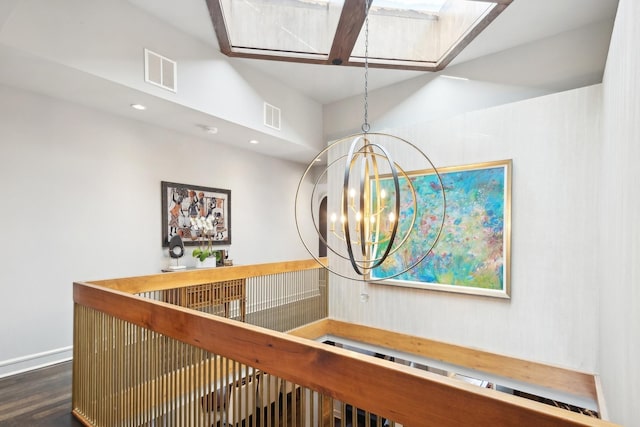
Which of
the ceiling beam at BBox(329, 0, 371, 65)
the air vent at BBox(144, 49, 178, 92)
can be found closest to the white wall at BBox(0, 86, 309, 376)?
the air vent at BBox(144, 49, 178, 92)

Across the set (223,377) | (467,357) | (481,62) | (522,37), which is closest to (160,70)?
(223,377)

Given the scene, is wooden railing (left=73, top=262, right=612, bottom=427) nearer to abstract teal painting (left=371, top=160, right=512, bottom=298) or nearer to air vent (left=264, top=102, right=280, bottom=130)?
abstract teal painting (left=371, top=160, right=512, bottom=298)

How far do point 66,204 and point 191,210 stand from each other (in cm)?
154

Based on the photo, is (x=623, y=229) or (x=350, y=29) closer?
(x=623, y=229)

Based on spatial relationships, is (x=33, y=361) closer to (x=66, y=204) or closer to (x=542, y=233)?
(x=66, y=204)

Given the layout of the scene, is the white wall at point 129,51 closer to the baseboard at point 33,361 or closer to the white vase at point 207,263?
the white vase at point 207,263

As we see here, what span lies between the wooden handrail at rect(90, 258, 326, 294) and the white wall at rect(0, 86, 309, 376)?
150 centimetres

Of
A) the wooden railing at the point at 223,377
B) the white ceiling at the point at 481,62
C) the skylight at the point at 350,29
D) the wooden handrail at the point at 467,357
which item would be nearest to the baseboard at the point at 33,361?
the wooden railing at the point at 223,377

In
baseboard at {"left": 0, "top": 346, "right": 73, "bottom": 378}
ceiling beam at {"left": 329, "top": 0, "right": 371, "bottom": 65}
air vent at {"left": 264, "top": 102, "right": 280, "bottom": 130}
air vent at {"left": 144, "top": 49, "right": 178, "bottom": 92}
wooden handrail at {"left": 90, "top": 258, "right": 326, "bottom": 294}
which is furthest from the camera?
air vent at {"left": 264, "top": 102, "right": 280, "bottom": 130}

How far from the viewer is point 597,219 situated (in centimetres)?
298

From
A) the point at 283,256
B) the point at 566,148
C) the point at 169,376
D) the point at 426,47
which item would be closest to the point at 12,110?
the point at 169,376

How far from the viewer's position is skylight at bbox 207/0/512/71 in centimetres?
376

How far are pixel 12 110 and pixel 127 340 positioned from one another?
2998 millimetres

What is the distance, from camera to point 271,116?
17.0ft
